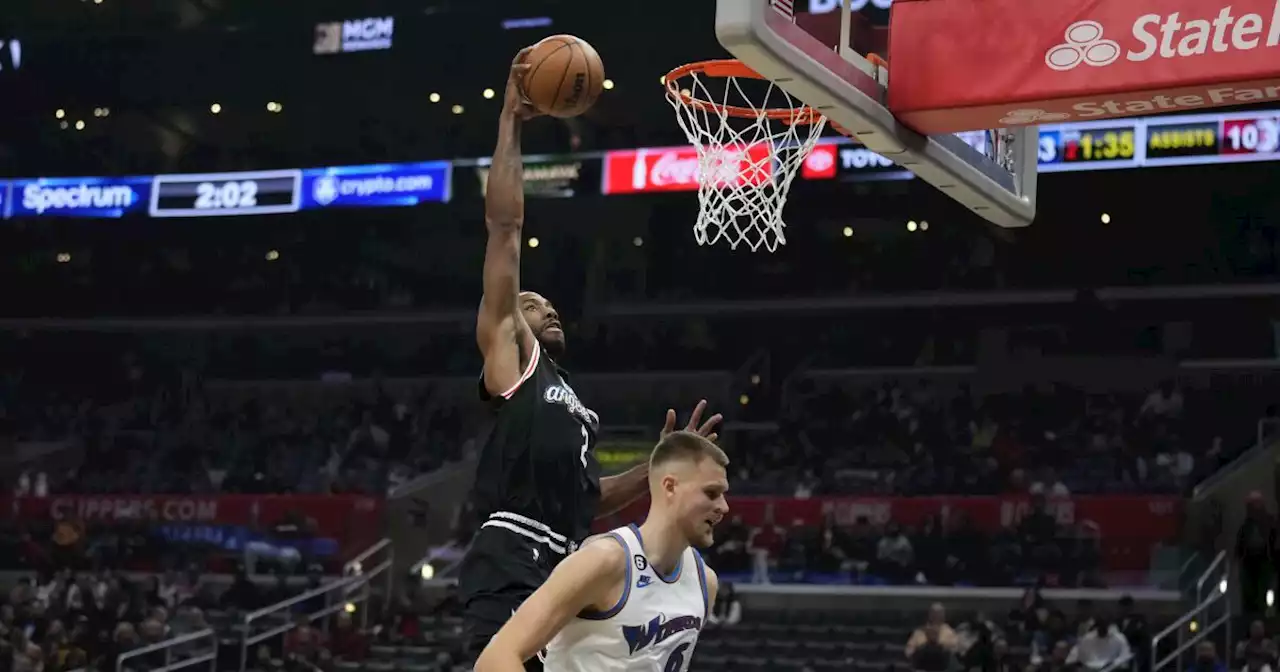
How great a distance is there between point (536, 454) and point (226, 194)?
18638 mm

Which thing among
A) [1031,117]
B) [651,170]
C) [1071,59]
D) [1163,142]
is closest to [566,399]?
[1031,117]

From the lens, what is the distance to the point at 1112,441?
61.7ft

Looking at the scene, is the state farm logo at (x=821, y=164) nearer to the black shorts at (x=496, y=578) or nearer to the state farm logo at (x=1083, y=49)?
the state farm logo at (x=1083, y=49)

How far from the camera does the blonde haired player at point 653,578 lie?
3.87 m

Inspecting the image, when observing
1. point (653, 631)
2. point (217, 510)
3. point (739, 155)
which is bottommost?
point (217, 510)

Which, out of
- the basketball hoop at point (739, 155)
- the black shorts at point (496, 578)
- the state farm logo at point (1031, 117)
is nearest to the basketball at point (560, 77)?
the basketball hoop at point (739, 155)

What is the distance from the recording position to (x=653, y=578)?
3963 mm

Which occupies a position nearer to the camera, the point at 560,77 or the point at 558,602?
the point at 558,602

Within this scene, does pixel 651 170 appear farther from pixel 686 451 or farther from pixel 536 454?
pixel 686 451

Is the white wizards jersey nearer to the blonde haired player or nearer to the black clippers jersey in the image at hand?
the blonde haired player

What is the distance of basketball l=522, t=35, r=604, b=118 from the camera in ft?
16.5

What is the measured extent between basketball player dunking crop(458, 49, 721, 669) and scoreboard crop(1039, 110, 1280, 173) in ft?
44.9

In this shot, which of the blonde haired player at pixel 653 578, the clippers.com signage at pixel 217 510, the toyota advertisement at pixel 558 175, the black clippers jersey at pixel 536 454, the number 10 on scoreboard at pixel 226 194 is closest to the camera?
the blonde haired player at pixel 653 578

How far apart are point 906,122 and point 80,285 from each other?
2405 centimetres
